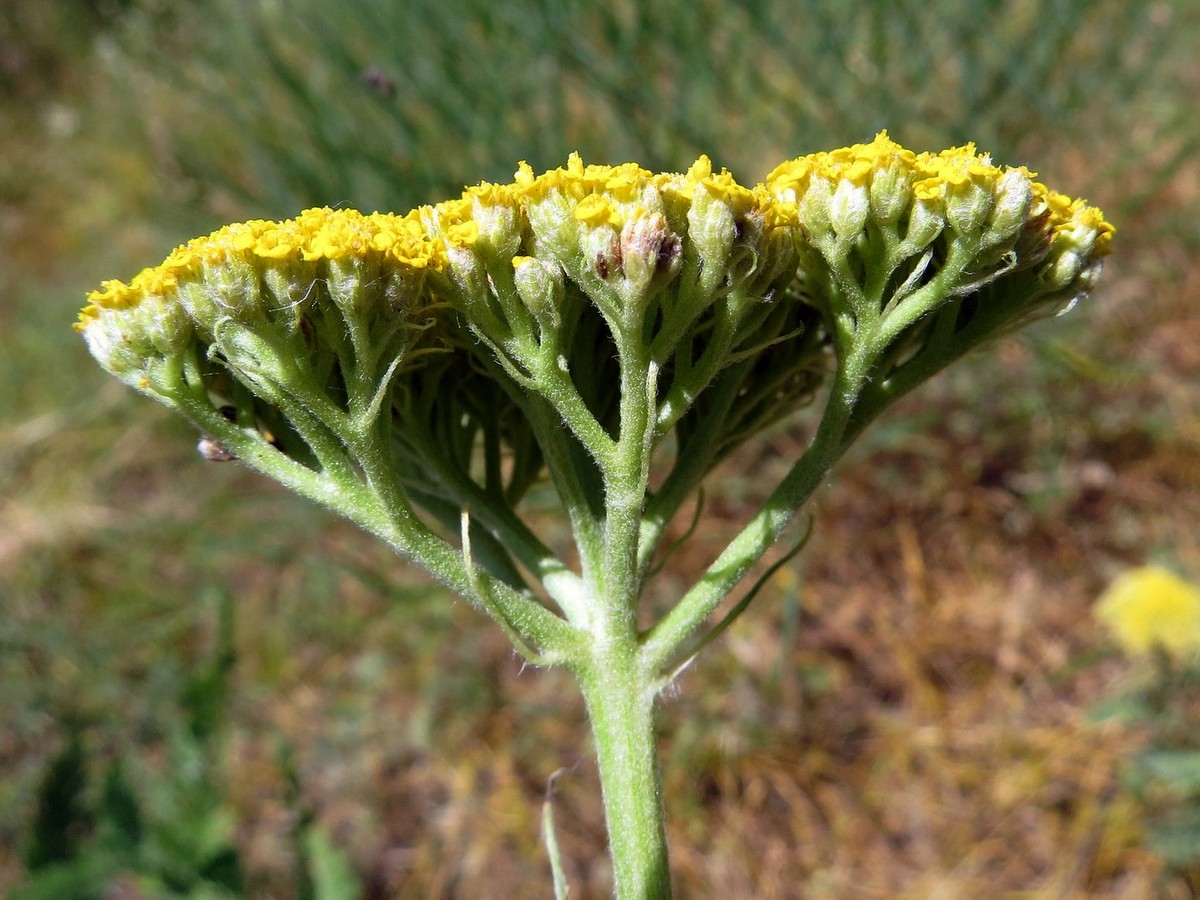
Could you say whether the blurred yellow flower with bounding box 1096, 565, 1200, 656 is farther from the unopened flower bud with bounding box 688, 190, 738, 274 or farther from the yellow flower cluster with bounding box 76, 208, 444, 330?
the yellow flower cluster with bounding box 76, 208, 444, 330

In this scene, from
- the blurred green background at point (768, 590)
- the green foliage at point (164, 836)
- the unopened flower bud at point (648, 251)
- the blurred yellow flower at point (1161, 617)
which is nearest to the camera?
the unopened flower bud at point (648, 251)

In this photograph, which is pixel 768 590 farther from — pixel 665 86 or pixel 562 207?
pixel 562 207

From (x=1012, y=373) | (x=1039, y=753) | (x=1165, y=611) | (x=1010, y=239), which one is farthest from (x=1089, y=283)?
(x=1012, y=373)

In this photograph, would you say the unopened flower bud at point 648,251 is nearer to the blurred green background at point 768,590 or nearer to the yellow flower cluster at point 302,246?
the yellow flower cluster at point 302,246

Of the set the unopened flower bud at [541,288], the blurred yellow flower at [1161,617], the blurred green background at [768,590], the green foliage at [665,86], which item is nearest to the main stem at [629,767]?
the unopened flower bud at [541,288]

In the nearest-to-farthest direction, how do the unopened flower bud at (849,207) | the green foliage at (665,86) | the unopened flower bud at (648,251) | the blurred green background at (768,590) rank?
the unopened flower bud at (648,251), the unopened flower bud at (849,207), the blurred green background at (768,590), the green foliage at (665,86)
